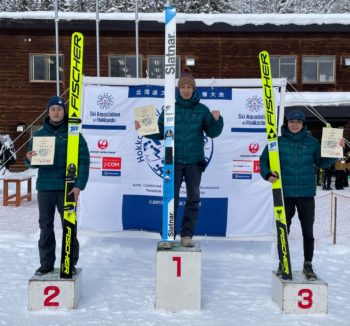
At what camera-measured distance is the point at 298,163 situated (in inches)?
168

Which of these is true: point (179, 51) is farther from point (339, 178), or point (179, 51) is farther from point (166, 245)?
point (166, 245)

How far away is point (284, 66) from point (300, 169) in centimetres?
1546

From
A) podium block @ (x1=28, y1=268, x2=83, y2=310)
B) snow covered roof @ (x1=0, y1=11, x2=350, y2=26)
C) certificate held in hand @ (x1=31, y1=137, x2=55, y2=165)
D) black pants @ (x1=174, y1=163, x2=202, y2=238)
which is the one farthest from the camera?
snow covered roof @ (x1=0, y1=11, x2=350, y2=26)

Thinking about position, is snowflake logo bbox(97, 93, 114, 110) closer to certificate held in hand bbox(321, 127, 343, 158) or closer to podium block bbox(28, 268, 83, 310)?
podium block bbox(28, 268, 83, 310)

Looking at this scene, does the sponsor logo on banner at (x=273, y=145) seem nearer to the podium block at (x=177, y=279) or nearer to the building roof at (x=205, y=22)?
the podium block at (x=177, y=279)

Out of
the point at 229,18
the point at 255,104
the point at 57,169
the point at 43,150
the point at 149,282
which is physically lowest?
the point at 149,282

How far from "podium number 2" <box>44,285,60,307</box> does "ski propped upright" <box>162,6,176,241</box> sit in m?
1.14

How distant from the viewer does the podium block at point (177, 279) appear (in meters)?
4.05

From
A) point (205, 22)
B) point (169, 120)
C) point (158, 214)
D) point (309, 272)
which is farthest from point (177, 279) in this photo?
point (205, 22)

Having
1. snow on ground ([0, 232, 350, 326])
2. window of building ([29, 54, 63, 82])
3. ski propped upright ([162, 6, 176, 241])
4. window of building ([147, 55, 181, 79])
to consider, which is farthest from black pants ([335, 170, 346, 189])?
window of building ([29, 54, 63, 82])

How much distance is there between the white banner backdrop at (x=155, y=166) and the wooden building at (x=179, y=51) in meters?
12.7

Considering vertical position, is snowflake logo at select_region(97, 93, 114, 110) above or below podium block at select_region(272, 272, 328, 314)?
above

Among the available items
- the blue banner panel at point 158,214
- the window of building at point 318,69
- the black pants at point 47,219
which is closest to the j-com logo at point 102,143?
the blue banner panel at point 158,214

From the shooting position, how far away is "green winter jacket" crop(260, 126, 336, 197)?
168 inches
